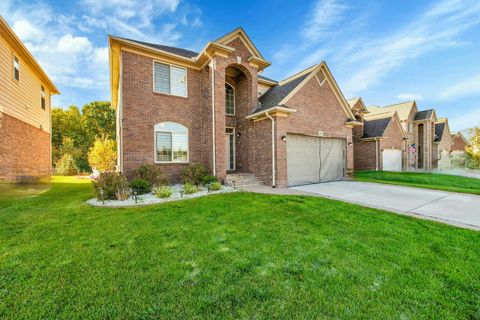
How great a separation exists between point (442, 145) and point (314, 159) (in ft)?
88.2

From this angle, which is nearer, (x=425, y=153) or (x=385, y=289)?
(x=385, y=289)

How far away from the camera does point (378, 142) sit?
17.2m

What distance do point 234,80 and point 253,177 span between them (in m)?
6.02

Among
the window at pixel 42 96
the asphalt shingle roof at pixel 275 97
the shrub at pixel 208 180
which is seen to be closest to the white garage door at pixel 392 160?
the asphalt shingle roof at pixel 275 97

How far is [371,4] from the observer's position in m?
9.57

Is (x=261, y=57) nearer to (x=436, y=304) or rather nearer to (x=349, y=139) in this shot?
(x=349, y=139)

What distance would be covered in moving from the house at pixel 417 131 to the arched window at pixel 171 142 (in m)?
22.9

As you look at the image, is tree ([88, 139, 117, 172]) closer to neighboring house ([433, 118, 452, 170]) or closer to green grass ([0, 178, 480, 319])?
green grass ([0, 178, 480, 319])

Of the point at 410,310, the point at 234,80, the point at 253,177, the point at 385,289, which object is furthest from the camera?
the point at 234,80

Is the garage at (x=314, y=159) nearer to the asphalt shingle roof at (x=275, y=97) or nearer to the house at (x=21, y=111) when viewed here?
the asphalt shingle roof at (x=275, y=97)

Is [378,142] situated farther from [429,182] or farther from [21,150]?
[21,150]

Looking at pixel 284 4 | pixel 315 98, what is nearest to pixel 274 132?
pixel 315 98

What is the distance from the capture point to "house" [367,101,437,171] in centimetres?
2250

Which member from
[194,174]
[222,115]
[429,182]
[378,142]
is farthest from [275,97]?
[378,142]
